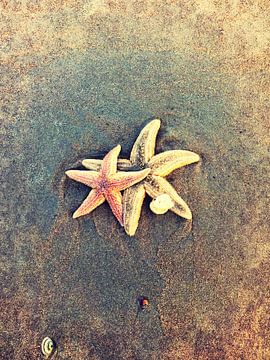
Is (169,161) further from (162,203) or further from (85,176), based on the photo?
(85,176)

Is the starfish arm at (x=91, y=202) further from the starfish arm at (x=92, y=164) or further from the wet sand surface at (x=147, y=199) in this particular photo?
the starfish arm at (x=92, y=164)

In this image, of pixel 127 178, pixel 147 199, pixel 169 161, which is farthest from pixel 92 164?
pixel 169 161

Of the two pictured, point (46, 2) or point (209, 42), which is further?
point (46, 2)

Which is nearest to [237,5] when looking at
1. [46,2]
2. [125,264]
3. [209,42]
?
[209,42]

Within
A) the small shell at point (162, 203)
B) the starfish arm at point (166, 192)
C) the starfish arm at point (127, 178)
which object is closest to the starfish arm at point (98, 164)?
the starfish arm at point (127, 178)

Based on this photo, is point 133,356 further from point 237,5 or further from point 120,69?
point 237,5

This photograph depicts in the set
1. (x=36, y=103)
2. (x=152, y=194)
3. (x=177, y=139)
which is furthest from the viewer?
(x=36, y=103)
